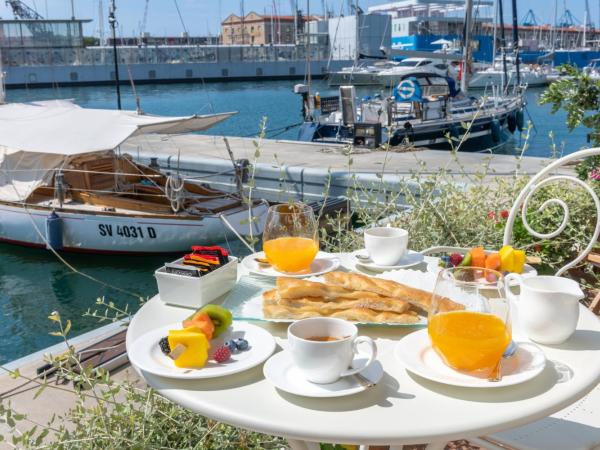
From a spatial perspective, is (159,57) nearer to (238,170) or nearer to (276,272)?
(238,170)

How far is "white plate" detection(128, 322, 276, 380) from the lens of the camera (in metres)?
1.66

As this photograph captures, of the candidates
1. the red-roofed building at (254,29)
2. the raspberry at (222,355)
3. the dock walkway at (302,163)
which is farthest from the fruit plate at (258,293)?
the red-roofed building at (254,29)

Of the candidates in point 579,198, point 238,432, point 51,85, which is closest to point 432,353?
point 238,432

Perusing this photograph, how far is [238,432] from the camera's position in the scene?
246cm

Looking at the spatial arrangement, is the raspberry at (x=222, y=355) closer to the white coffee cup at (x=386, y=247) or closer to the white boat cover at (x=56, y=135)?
the white coffee cup at (x=386, y=247)

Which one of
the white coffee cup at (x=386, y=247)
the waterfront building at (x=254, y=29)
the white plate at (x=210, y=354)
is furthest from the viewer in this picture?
the waterfront building at (x=254, y=29)

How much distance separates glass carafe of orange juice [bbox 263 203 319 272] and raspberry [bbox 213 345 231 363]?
0.71m

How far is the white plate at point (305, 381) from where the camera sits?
1.53 metres

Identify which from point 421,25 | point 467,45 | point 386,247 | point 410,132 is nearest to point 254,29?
point 421,25

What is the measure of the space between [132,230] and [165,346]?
1003 cm

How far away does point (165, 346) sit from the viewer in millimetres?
1759

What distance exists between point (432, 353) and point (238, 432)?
1.02 meters

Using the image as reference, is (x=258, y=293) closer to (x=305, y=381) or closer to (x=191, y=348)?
(x=191, y=348)

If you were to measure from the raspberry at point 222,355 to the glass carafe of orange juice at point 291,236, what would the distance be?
0.71m
